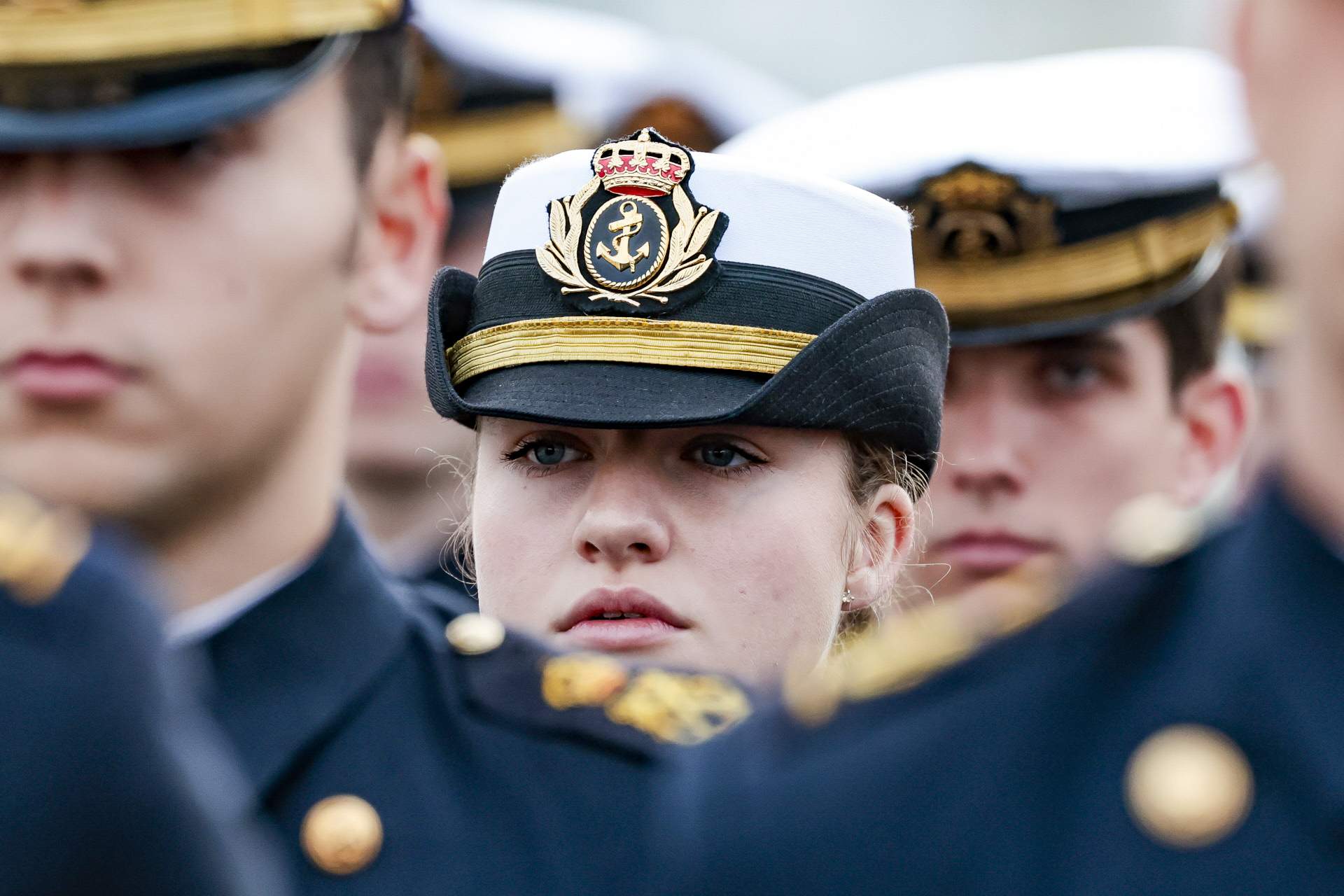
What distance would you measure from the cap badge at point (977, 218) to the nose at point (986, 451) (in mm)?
350

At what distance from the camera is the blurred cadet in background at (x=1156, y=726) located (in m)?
1.56

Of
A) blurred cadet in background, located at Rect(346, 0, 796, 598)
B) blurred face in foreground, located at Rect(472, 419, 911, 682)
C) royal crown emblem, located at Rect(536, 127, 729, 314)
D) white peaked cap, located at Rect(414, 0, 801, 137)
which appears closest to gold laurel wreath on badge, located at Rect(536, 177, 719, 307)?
royal crown emblem, located at Rect(536, 127, 729, 314)

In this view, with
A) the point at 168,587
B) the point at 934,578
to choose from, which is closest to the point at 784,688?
the point at 168,587

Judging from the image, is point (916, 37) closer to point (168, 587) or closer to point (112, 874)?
point (168, 587)

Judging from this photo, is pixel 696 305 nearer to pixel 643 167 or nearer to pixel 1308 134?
pixel 643 167

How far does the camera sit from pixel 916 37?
74.6ft

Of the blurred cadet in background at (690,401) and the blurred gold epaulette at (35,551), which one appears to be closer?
the blurred gold epaulette at (35,551)

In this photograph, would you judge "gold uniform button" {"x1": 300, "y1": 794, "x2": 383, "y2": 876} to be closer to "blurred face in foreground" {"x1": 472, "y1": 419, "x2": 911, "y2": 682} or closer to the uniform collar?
the uniform collar

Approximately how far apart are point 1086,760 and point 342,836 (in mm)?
1291

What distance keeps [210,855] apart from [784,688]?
63 cm

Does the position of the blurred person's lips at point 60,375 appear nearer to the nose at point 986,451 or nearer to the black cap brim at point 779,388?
the black cap brim at point 779,388

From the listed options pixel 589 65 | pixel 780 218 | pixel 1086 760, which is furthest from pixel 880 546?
pixel 589 65

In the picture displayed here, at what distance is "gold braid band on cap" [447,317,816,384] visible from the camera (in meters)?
3.06

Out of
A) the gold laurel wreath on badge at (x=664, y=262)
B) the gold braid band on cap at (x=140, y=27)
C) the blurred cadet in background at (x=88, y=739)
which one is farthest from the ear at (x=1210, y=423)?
the blurred cadet in background at (x=88, y=739)
